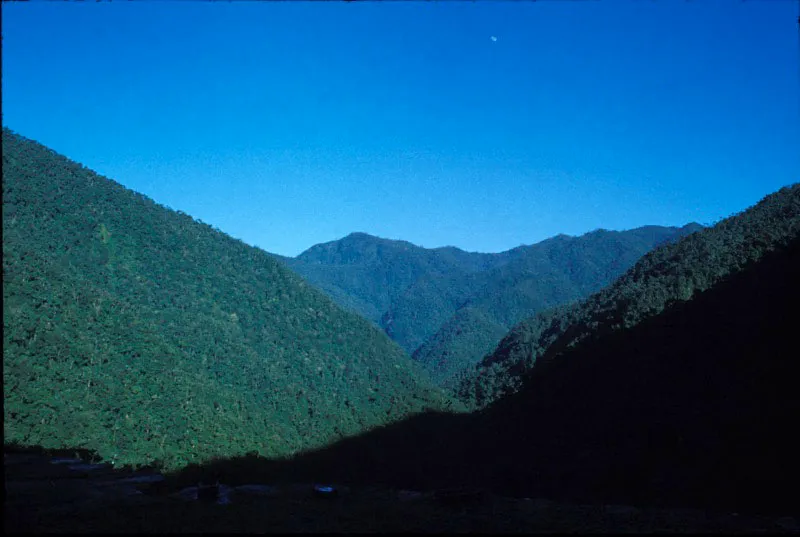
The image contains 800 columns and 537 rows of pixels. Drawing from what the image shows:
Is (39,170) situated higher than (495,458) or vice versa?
(39,170)

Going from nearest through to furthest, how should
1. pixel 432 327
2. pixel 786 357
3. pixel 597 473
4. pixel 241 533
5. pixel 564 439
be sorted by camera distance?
1. pixel 241 533
2. pixel 786 357
3. pixel 597 473
4. pixel 564 439
5. pixel 432 327

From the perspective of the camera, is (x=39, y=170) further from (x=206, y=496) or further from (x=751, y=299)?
(x=751, y=299)

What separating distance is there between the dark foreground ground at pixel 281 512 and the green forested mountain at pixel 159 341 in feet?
35.7

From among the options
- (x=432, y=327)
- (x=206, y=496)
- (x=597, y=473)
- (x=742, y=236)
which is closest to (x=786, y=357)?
(x=597, y=473)

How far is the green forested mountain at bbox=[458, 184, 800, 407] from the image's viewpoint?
45625 millimetres

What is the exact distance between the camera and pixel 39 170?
52.3m

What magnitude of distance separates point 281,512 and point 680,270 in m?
51.6

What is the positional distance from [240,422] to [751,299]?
41186 millimetres

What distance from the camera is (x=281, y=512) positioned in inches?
547

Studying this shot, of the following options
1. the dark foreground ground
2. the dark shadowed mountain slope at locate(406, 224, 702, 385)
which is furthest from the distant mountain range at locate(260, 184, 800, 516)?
the dark shadowed mountain slope at locate(406, 224, 702, 385)

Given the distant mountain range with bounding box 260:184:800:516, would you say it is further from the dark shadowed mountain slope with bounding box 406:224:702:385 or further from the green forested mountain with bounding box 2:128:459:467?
the dark shadowed mountain slope with bounding box 406:224:702:385

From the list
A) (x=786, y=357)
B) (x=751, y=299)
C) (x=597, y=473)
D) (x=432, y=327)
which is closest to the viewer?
(x=786, y=357)

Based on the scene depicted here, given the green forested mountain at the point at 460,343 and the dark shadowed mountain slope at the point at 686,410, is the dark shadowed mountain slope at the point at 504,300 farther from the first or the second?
the dark shadowed mountain slope at the point at 686,410

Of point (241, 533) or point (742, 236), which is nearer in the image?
point (241, 533)
